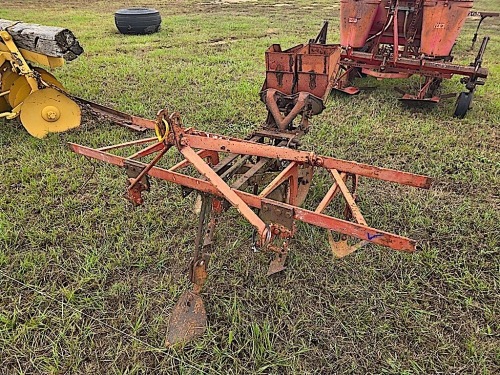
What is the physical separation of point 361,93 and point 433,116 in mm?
1210

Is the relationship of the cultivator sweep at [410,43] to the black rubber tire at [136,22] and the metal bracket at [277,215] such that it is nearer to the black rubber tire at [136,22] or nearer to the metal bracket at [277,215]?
the metal bracket at [277,215]

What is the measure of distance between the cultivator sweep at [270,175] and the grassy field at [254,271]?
0.67 ft

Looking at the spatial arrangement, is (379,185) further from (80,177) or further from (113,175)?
(80,177)

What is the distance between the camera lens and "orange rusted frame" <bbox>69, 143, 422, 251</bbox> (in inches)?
79.0

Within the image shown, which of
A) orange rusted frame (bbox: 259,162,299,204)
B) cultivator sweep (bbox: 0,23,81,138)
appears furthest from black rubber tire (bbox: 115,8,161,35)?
orange rusted frame (bbox: 259,162,299,204)

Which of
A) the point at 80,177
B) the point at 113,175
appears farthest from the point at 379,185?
the point at 80,177

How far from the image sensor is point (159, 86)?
632 cm

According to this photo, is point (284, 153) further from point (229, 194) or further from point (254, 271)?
point (254, 271)

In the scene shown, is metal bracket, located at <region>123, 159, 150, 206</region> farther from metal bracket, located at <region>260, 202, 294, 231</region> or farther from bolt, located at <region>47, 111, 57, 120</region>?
bolt, located at <region>47, 111, 57, 120</region>

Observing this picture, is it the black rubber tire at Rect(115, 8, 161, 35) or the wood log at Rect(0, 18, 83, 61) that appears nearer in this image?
the wood log at Rect(0, 18, 83, 61)

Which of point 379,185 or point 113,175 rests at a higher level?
point 113,175

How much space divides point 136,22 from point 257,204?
9.21 metres

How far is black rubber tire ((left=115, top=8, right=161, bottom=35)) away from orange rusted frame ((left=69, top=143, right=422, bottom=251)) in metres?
8.36

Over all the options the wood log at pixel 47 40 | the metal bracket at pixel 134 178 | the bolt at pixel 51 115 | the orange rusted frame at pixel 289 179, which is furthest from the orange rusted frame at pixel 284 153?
the wood log at pixel 47 40
